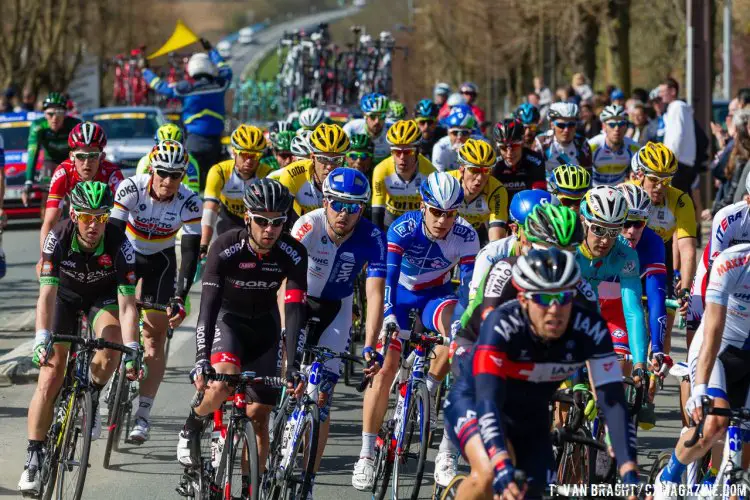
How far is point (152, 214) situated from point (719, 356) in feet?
15.1

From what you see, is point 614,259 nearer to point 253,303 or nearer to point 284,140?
point 253,303

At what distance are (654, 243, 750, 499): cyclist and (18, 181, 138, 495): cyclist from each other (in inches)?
122

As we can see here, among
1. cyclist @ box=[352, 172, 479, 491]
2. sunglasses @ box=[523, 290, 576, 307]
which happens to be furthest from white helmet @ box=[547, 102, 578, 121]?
sunglasses @ box=[523, 290, 576, 307]

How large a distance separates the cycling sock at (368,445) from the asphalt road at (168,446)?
28cm

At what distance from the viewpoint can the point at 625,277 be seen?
814cm

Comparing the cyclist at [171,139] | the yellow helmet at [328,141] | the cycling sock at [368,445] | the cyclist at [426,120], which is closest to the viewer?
the cycling sock at [368,445]

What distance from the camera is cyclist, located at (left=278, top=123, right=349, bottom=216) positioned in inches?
433

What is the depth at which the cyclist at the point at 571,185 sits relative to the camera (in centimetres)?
909

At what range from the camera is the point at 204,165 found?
19.3 m

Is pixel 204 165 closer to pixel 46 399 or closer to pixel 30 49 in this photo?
pixel 46 399

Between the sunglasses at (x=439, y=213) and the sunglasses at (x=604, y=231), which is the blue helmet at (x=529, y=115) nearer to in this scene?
the sunglasses at (x=439, y=213)

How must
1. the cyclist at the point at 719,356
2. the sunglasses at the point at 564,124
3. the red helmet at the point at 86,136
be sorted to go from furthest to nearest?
the sunglasses at the point at 564,124 → the red helmet at the point at 86,136 → the cyclist at the point at 719,356

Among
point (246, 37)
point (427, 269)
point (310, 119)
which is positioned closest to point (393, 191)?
point (310, 119)

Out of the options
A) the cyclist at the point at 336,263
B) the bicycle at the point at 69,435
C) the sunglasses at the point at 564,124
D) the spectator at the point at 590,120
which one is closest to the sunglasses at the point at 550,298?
the cyclist at the point at 336,263
